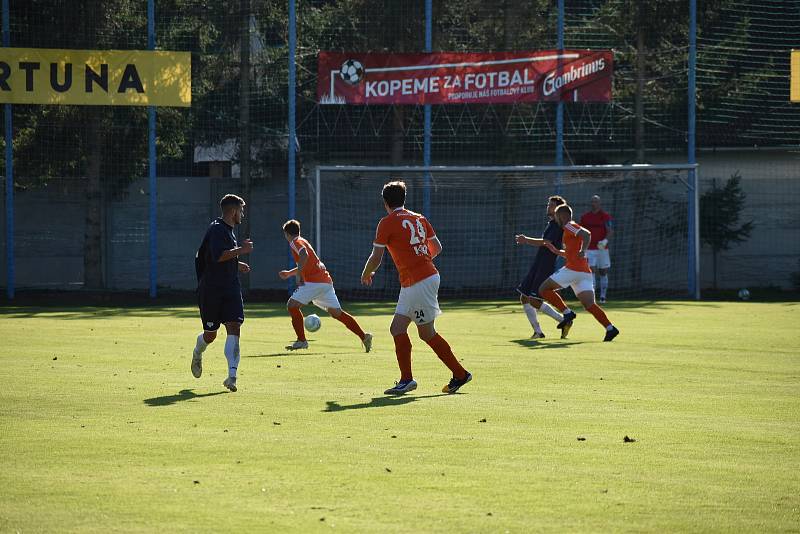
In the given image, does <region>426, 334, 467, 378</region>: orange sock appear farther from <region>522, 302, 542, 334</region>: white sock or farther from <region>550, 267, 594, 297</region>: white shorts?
<region>522, 302, 542, 334</region>: white sock

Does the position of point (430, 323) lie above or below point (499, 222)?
below

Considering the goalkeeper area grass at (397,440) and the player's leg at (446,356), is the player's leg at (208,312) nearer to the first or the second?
the goalkeeper area grass at (397,440)

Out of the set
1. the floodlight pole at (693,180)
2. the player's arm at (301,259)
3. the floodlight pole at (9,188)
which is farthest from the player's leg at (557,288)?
the floodlight pole at (9,188)

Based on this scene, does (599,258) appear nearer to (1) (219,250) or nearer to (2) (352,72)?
(2) (352,72)

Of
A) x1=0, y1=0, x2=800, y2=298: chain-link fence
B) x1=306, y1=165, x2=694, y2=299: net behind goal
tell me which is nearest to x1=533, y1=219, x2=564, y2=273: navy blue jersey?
x1=306, y1=165, x2=694, y2=299: net behind goal

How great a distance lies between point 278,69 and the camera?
29125 millimetres

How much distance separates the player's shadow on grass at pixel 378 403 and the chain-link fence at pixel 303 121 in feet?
61.6

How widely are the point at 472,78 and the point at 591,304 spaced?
1322cm

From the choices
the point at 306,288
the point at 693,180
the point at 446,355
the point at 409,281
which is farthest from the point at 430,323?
the point at 693,180

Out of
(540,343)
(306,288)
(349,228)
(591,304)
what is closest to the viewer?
(306,288)

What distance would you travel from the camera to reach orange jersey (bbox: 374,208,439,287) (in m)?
11.2

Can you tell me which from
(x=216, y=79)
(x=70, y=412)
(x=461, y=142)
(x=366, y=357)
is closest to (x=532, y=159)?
(x=461, y=142)

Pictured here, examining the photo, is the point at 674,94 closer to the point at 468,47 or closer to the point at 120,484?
the point at 468,47

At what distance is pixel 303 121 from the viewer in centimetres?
2941
